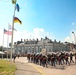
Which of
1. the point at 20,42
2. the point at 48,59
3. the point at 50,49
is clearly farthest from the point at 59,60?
the point at 20,42

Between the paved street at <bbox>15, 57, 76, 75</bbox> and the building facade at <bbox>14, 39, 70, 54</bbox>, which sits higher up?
the building facade at <bbox>14, 39, 70, 54</bbox>

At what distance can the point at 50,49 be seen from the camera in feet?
447

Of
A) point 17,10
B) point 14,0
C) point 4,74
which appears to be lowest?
point 4,74

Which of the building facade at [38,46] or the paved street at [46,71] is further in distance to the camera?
the building facade at [38,46]

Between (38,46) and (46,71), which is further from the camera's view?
(38,46)

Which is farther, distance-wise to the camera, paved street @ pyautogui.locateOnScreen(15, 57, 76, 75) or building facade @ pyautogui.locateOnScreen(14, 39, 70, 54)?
building facade @ pyautogui.locateOnScreen(14, 39, 70, 54)

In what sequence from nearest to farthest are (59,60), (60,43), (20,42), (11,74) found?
(11,74) < (59,60) < (60,43) < (20,42)

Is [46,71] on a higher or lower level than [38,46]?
lower

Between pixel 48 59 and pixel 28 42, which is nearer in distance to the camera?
pixel 48 59

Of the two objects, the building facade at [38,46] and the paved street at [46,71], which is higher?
the building facade at [38,46]

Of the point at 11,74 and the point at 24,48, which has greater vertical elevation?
the point at 24,48

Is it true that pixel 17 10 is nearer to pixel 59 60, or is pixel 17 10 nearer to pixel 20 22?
pixel 20 22

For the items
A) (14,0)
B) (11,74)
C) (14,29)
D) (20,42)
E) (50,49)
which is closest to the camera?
(14,0)

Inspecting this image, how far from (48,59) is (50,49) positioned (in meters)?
100
